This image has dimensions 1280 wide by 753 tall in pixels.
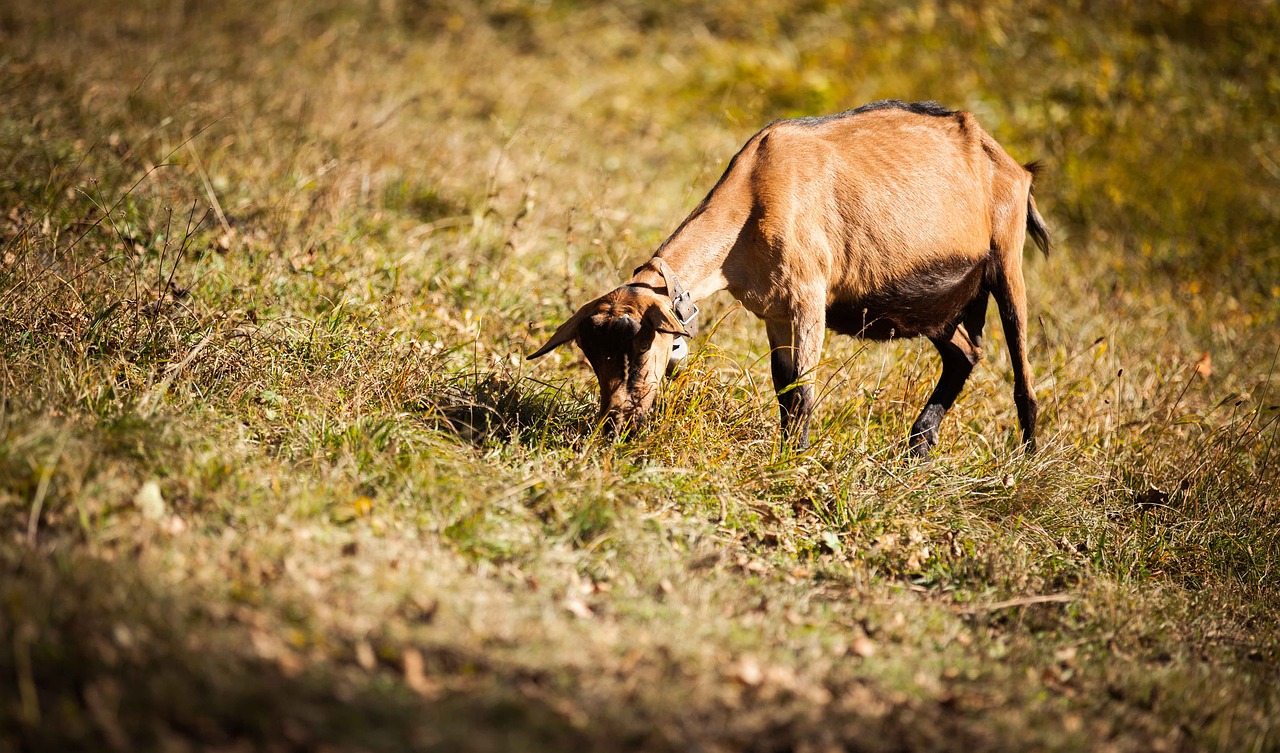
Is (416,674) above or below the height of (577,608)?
above

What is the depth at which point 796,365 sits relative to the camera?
509 cm

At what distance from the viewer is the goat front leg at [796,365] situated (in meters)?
4.97

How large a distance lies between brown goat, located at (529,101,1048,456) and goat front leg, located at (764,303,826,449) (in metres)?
0.01

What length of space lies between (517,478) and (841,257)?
2162 mm

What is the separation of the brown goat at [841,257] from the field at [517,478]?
14.1 inches

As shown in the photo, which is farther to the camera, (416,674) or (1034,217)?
(1034,217)

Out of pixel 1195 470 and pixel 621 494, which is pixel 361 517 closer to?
pixel 621 494

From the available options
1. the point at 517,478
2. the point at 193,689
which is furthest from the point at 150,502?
the point at 517,478

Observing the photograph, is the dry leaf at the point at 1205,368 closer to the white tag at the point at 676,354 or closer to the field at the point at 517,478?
the field at the point at 517,478

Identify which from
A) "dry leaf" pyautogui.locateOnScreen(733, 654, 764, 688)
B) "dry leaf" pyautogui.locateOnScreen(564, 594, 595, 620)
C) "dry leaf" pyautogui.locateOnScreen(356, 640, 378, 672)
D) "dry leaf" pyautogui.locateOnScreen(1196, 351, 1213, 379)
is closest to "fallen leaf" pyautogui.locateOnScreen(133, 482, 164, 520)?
"dry leaf" pyautogui.locateOnScreen(356, 640, 378, 672)

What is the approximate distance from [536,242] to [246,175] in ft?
7.55

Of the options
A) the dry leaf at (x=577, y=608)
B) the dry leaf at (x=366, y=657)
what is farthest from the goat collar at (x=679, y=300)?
the dry leaf at (x=366, y=657)

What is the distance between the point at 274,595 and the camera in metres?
3.47

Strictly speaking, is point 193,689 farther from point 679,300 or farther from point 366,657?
point 679,300
